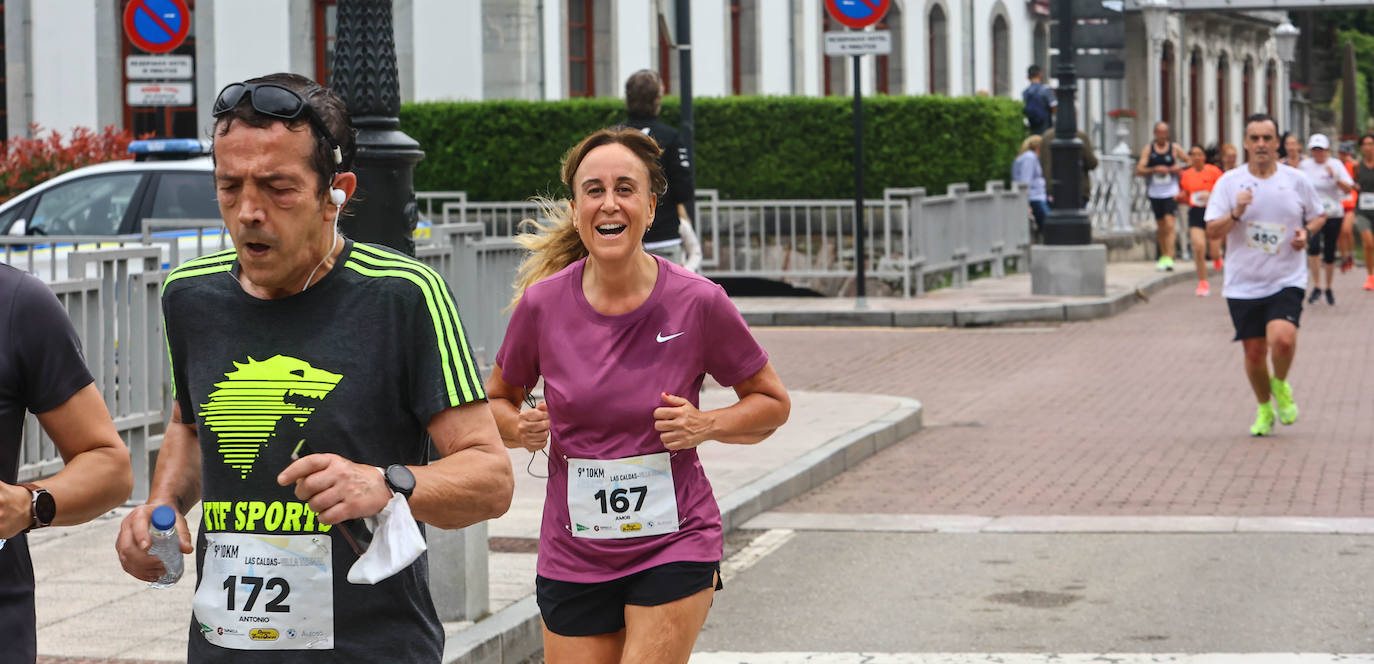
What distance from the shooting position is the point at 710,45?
30.7 m

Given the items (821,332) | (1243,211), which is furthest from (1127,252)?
(1243,211)

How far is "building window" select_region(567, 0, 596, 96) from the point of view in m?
28.4

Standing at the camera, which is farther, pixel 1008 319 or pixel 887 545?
pixel 1008 319

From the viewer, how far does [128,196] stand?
15.0 meters

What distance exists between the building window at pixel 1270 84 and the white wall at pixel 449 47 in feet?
137

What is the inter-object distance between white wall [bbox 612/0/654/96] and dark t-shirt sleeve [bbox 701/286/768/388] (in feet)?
77.2

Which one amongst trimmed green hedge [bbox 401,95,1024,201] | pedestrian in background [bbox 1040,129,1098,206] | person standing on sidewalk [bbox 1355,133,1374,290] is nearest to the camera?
trimmed green hedge [bbox 401,95,1024,201]

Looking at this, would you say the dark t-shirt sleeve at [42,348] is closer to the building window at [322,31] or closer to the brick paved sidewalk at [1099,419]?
the brick paved sidewalk at [1099,419]

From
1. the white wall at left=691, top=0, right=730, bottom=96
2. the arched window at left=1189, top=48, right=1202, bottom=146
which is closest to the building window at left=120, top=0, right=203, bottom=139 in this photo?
the white wall at left=691, top=0, right=730, bottom=96

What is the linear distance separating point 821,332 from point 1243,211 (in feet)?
27.1

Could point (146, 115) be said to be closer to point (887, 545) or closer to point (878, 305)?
point (878, 305)

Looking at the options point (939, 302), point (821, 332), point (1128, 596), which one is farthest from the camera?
point (939, 302)

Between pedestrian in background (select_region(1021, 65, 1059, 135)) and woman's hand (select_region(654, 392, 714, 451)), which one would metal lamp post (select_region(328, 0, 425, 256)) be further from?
pedestrian in background (select_region(1021, 65, 1059, 135))

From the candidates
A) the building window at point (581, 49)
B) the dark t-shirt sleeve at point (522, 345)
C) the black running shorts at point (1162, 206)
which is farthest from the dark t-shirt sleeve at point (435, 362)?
the black running shorts at point (1162, 206)
